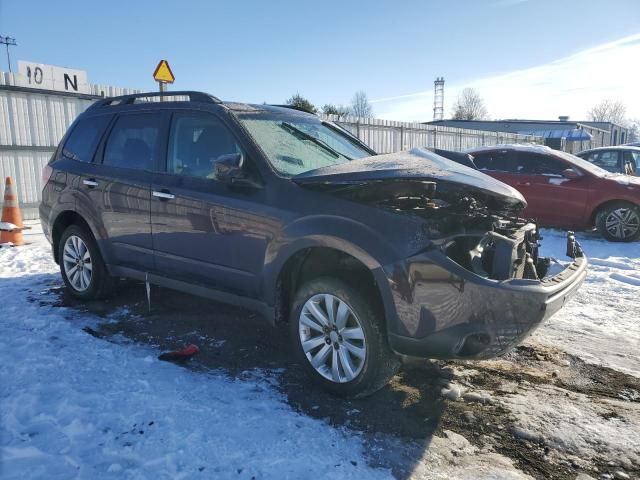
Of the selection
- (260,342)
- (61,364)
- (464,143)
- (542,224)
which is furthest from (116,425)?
(464,143)

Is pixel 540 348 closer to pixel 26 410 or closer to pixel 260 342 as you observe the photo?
pixel 260 342

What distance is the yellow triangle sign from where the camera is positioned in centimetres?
853

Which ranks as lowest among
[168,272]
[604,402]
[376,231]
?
[604,402]

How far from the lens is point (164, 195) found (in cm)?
418

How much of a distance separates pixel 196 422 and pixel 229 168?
1.70 m

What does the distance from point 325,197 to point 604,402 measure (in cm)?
225

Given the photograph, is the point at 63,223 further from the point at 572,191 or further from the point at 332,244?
the point at 572,191

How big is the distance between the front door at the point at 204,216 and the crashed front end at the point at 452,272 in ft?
2.01

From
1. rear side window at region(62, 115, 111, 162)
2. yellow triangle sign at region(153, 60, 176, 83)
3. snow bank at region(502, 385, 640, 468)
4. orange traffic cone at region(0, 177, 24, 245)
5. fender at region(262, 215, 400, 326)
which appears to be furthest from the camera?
yellow triangle sign at region(153, 60, 176, 83)

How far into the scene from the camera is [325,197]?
3359 mm

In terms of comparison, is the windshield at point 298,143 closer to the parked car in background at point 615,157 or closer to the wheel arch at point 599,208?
the wheel arch at point 599,208

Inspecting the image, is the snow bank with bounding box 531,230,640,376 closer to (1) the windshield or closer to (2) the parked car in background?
(1) the windshield

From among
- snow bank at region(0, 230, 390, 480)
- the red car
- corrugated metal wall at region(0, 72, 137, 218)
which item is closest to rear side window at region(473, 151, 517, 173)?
the red car

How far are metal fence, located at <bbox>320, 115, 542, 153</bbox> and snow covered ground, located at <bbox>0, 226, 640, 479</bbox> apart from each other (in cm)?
1026
